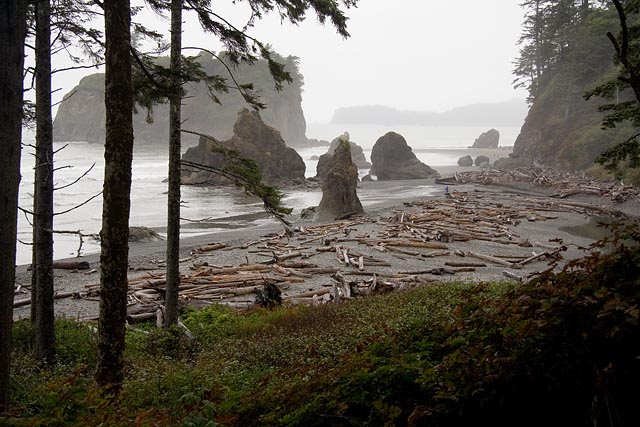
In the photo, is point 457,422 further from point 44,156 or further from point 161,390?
point 44,156

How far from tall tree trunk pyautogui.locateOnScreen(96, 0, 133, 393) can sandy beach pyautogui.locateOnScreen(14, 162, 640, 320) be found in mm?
7109

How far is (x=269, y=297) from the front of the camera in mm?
12734

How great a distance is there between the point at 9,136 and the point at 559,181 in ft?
142

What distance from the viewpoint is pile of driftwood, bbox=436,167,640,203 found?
32031mm

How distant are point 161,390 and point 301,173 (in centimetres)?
5380

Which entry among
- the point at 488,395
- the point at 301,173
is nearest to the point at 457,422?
the point at 488,395

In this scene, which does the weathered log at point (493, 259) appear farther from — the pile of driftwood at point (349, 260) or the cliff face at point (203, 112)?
the cliff face at point (203, 112)

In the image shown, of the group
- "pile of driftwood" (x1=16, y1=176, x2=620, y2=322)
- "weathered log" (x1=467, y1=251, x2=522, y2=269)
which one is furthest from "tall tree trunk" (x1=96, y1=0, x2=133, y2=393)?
"weathered log" (x1=467, y1=251, x2=522, y2=269)

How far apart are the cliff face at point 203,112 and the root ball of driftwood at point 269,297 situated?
100 metres

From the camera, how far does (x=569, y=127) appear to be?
53.8m

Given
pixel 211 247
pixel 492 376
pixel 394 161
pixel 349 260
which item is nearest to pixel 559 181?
pixel 394 161

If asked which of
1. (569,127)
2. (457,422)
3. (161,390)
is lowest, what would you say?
(161,390)

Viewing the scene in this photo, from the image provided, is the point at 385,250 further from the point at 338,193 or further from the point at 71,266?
the point at 71,266

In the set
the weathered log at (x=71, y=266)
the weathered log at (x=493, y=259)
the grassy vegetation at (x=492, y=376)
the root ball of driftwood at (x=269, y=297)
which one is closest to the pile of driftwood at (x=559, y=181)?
the weathered log at (x=493, y=259)
